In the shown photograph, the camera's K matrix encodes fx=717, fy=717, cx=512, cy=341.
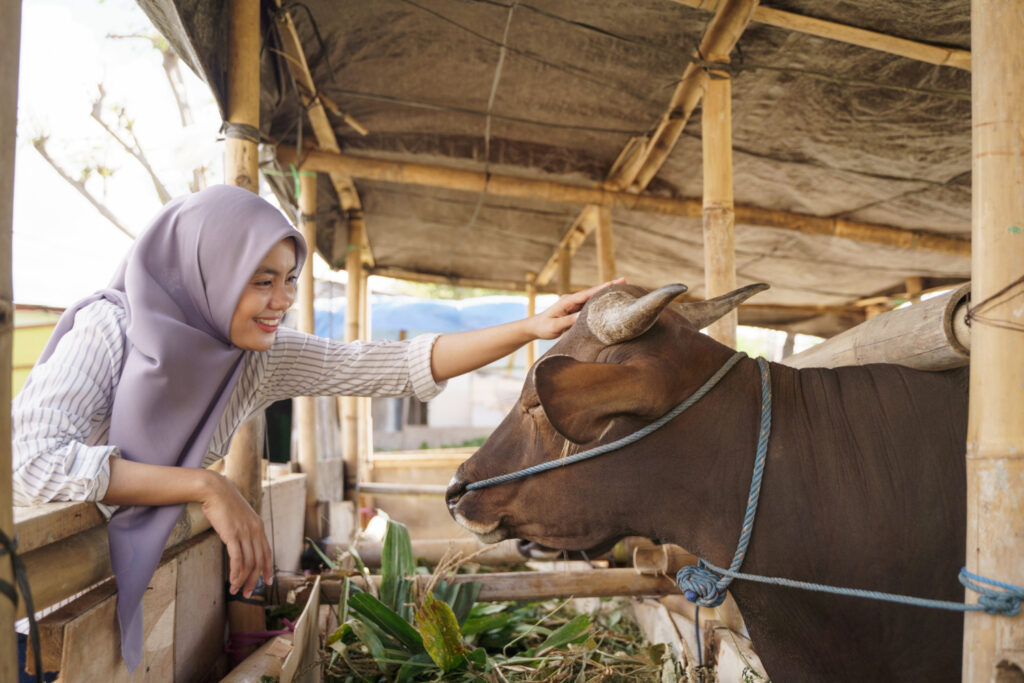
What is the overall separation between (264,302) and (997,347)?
2079mm

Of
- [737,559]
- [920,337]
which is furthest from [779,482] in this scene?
[920,337]

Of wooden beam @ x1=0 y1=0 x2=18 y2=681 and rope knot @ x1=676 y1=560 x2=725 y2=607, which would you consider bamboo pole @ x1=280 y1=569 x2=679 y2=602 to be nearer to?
rope knot @ x1=676 y1=560 x2=725 y2=607

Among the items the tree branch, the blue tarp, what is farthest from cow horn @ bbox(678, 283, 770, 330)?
the tree branch

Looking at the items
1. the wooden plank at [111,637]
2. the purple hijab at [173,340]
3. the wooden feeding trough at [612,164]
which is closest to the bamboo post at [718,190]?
the wooden feeding trough at [612,164]

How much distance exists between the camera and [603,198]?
670cm

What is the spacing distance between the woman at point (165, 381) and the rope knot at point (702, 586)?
988 millimetres

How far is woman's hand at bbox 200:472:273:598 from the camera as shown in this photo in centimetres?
207

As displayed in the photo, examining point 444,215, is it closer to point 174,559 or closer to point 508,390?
point 174,559

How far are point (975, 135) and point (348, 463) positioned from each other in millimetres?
6779

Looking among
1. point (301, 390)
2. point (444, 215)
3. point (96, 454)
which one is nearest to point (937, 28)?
point (301, 390)

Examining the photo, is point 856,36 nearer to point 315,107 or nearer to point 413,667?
point 315,107

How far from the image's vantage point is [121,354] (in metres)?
2.17

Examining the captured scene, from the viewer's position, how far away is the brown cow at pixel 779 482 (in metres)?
1.89

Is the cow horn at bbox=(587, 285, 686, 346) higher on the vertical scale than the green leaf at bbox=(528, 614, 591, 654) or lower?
higher
